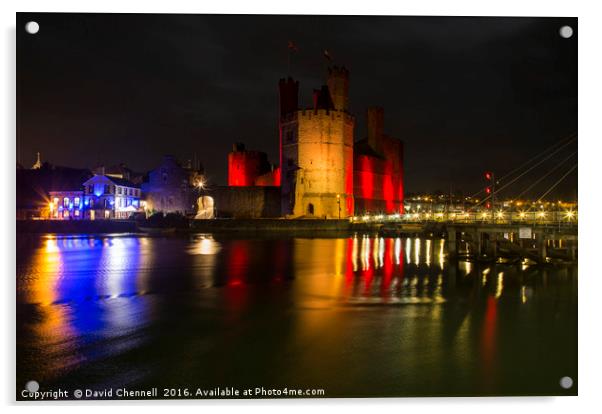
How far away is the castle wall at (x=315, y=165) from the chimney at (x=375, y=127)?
9700 millimetres

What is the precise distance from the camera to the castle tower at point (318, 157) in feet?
100

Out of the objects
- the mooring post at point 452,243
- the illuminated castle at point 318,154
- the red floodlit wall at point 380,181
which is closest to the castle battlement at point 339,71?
the illuminated castle at point 318,154

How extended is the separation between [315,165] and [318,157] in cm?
51

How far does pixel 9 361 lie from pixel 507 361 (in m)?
5.27

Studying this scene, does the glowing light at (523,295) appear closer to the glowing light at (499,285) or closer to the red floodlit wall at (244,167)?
the glowing light at (499,285)

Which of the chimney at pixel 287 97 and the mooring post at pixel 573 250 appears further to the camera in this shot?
the chimney at pixel 287 97

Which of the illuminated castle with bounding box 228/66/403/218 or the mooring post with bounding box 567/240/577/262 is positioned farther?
the illuminated castle with bounding box 228/66/403/218

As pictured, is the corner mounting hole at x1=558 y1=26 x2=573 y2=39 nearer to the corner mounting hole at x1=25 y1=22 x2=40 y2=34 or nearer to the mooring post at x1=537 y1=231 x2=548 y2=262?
the corner mounting hole at x1=25 y1=22 x2=40 y2=34

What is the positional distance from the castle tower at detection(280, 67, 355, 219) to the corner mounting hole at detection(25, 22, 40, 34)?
24823 millimetres

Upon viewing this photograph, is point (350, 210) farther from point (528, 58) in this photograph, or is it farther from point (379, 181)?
point (528, 58)

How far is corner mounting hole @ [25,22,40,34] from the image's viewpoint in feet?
18.1

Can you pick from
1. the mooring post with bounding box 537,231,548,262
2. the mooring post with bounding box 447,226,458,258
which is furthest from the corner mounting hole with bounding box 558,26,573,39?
the mooring post with bounding box 447,226,458,258

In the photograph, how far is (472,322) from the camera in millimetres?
7098

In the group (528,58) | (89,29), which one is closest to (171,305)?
(89,29)
